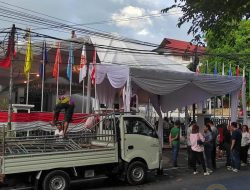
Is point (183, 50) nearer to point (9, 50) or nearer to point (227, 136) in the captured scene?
point (227, 136)

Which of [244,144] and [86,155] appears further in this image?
[244,144]

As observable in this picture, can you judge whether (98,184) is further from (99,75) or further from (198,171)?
(99,75)

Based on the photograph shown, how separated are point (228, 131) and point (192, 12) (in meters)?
10.6

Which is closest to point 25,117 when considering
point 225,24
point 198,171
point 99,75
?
point 99,75

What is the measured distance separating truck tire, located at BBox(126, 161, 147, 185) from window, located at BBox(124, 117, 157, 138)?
90 centimetres

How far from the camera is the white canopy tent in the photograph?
55.0ft

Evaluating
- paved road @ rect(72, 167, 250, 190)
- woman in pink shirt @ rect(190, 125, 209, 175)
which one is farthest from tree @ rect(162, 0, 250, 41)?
woman in pink shirt @ rect(190, 125, 209, 175)

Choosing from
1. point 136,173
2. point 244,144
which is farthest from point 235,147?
point 136,173

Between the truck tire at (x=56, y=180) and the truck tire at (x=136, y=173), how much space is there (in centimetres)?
202

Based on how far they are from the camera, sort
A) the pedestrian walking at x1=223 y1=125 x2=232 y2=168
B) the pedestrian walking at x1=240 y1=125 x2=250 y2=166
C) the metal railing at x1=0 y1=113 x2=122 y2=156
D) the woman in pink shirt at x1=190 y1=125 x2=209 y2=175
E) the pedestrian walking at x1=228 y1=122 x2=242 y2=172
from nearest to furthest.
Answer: the metal railing at x1=0 y1=113 x2=122 y2=156 → the woman in pink shirt at x1=190 y1=125 x2=209 y2=175 → the pedestrian walking at x1=228 y1=122 x2=242 y2=172 → the pedestrian walking at x1=223 y1=125 x2=232 y2=168 → the pedestrian walking at x1=240 y1=125 x2=250 y2=166

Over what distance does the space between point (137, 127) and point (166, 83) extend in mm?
5630

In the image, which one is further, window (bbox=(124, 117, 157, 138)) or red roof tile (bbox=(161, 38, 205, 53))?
window (bbox=(124, 117, 157, 138))

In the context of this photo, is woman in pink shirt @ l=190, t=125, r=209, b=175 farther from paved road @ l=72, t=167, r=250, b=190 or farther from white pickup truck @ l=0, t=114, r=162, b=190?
white pickup truck @ l=0, t=114, r=162, b=190

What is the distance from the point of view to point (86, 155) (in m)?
11.2
